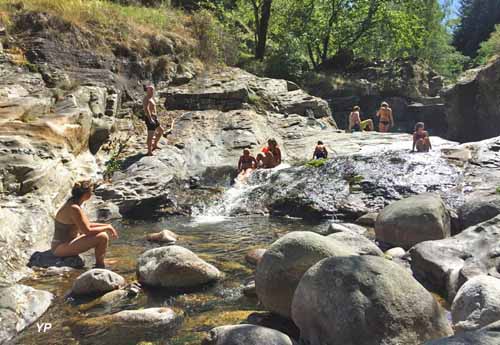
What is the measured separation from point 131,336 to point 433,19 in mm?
52534

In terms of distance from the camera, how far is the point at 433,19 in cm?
4909

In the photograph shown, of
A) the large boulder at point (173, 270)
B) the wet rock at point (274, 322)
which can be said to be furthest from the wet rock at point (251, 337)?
the large boulder at point (173, 270)

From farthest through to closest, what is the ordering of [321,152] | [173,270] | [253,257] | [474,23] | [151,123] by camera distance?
1. [474,23]
2. [321,152]
3. [151,123]
4. [253,257]
5. [173,270]

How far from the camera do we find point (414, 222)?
23.6 feet

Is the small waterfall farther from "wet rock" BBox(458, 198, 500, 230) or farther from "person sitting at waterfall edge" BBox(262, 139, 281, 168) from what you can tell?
"wet rock" BBox(458, 198, 500, 230)

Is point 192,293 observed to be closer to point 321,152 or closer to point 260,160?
point 260,160

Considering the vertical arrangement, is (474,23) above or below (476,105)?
above

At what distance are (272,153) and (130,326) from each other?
10544mm

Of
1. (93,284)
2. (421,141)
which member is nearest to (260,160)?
(421,141)

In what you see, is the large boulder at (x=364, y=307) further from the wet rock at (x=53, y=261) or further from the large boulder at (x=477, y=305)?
the wet rock at (x=53, y=261)

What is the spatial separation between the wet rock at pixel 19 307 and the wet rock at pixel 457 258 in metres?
4.37

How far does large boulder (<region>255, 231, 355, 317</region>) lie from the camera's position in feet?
14.7

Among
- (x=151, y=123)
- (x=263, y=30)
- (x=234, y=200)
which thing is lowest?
(x=234, y=200)

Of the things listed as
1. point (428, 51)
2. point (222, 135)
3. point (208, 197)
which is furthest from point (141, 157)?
point (428, 51)
